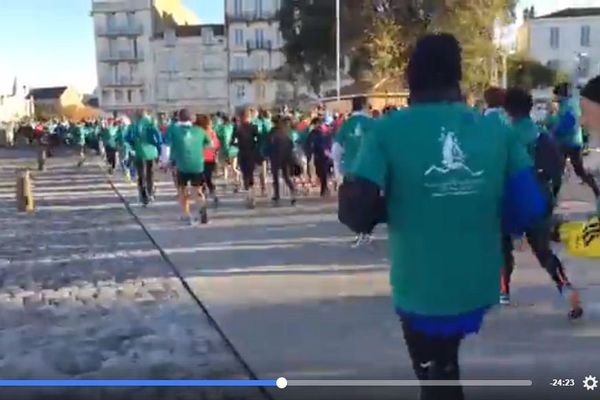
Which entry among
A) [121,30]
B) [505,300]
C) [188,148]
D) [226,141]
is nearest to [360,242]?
[188,148]

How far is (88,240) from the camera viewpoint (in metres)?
11.6

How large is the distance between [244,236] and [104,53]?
36805 millimetres

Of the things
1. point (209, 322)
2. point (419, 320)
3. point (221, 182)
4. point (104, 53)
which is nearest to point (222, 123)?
point (221, 182)

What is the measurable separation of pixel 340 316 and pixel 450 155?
374cm

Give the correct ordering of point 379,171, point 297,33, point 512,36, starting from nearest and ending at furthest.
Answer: point 379,171, point 512,36, point 297,33

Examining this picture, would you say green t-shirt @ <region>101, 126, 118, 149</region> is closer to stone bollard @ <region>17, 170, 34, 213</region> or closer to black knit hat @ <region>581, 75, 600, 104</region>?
stone bollard @ <region>17, 170, 34, 213</region>

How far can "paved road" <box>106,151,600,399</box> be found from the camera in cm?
529

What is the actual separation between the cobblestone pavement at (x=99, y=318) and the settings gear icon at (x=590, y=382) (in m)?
1.79

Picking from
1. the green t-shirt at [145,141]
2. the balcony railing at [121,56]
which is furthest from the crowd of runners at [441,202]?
the balcony railing at [121,56]

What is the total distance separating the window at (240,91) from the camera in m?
68.0

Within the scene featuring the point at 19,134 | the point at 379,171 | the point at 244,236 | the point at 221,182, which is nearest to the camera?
the point at 379,171

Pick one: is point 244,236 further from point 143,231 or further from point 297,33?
point 297,33

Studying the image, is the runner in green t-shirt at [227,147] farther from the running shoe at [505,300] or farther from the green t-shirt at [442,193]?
the green t-shirt at [442,193]

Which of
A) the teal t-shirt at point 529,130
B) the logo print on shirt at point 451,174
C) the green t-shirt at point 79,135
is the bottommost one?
the green t-shirt at point 79,135
